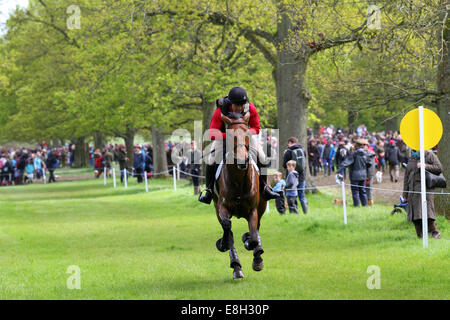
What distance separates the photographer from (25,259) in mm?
13992

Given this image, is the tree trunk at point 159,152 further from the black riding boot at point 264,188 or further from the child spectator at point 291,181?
the black riding boot at point 264,188

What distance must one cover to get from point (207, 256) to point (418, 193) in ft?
13.8

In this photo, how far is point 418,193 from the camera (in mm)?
14148

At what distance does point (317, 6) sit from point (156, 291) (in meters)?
9.02

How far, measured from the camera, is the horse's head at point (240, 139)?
378 inches

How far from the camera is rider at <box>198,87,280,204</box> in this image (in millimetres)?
10234

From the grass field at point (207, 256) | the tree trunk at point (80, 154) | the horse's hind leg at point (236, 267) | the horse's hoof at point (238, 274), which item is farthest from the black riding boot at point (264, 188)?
the tree trunk at point (80, 154)

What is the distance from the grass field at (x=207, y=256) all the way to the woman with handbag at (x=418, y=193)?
42cm

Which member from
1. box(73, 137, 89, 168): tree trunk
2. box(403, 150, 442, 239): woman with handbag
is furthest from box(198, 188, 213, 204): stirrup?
box(73, 137, 89, 168): tree trunk

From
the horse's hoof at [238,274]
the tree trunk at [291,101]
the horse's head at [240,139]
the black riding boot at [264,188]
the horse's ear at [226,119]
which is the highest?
the tree trunk at [291,101]

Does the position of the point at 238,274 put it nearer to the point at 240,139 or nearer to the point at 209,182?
the point at 209,182

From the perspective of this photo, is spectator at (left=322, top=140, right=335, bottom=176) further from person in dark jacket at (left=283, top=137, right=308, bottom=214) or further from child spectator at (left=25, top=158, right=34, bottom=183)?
child spectator at (left=25, top=158, right=34, bottom=183)

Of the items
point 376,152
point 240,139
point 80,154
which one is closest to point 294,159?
point 240,139

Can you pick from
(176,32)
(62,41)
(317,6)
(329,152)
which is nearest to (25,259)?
(317,6)
